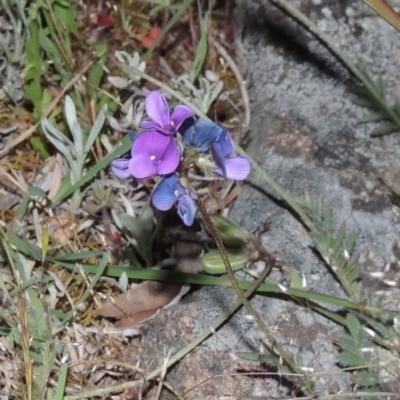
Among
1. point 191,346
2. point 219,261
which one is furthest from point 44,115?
point 191,346

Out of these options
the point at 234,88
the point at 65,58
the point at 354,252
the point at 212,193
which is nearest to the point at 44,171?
the point at 65,58

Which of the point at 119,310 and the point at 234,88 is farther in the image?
the point at 234,88

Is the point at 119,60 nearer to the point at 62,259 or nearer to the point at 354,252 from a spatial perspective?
the point at 62,259

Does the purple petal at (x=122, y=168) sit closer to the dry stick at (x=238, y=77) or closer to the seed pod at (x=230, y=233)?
the seed pod at (x=230, y=233)

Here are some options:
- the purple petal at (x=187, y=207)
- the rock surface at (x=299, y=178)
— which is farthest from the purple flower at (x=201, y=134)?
the rock surface at (x=299, y=178)

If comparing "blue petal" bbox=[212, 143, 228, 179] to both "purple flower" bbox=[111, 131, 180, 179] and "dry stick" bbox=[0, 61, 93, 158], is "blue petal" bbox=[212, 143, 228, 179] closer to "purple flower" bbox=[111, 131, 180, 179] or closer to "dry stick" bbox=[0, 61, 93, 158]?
"purple flower" bbox=[111, 131, 180, 179]

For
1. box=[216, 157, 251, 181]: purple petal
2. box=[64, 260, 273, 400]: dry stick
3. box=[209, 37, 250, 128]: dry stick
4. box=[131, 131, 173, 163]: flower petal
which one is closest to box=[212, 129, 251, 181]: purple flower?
box=[216, 157, 251, 181]: purple petal
